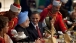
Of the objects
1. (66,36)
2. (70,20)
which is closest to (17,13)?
(66,36)

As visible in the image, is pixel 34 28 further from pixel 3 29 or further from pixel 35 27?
pixel 3 29

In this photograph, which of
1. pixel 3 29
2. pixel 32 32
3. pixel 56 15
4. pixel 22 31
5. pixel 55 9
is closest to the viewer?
pixel 3 29

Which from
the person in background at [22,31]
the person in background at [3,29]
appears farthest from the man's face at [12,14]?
the person in background at [3,29]

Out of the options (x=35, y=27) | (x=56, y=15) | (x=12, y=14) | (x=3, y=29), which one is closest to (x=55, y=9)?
(x=56, y=15)

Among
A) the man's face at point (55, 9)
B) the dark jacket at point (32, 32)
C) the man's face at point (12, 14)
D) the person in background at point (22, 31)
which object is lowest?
the dark jacket at point (32, 32)

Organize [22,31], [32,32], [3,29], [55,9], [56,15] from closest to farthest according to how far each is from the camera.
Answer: [3,29] → [22,31] → [32,32] → [55,9] → [56,15]

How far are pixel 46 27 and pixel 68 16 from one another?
0.64m

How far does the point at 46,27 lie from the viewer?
2.56 m

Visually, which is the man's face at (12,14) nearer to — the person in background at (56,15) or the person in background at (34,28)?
the person in background at (34,28)

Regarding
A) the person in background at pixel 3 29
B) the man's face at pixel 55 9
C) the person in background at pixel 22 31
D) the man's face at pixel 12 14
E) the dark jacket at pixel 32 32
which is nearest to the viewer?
the person in background at pixel 3 29

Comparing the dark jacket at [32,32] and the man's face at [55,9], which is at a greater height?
the man's face at [55,9]

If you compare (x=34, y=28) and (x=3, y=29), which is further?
(x=34, y=28)

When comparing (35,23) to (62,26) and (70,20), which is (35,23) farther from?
(70,20)

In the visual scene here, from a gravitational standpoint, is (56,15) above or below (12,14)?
below
